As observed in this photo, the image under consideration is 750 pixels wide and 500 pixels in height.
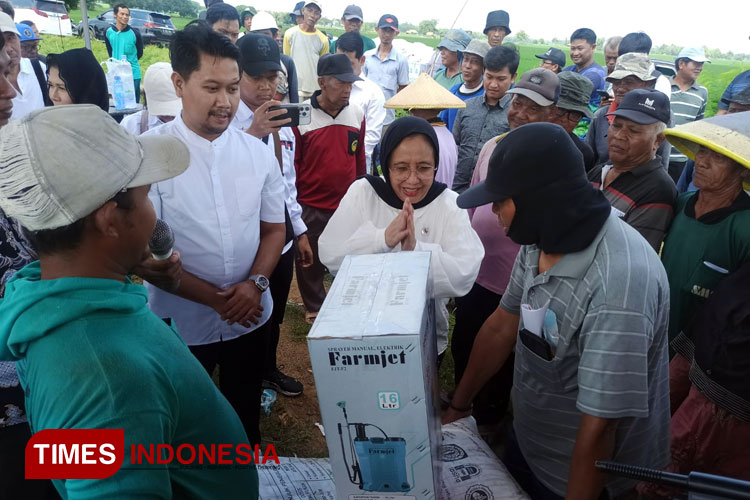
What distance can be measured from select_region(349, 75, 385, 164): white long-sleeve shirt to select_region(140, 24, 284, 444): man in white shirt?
316 centimetres

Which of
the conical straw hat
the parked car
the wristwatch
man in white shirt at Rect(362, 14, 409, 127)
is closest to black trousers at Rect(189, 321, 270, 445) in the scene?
the wristwatch

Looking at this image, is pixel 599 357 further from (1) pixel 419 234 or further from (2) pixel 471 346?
(2) pixel 471 346

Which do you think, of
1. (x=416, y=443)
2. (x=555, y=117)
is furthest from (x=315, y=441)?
(x=555, y=117)

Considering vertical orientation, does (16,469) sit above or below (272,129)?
below

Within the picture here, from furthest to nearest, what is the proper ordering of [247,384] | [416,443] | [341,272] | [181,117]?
1. [247,384]
2. [181,117]
3. [341,272]
4. [416,443]

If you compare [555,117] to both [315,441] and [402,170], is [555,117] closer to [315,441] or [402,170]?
[402,170]

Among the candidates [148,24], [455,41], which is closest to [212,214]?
[455,41]

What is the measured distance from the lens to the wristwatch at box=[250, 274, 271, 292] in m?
2.27

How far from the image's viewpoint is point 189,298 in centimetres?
213

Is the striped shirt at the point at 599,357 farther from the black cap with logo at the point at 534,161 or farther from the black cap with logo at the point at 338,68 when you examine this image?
the black cap with logo at the point at 338,68

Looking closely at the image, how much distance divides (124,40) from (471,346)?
397 inches

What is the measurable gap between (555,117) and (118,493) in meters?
3.46

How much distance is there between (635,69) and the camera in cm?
430

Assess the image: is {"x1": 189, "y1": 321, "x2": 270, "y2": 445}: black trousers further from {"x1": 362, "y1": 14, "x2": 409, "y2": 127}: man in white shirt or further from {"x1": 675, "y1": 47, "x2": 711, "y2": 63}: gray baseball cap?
{"x1": 675, "y1": 47, "x2": 711, "y2": 63}: gray baseball cap
